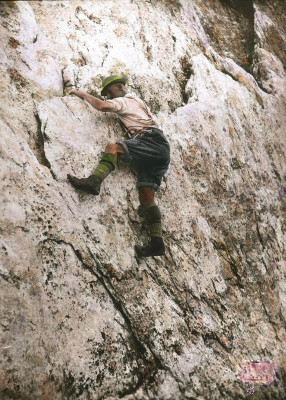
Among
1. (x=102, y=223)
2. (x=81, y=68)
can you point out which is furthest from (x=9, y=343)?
(x=81, y=68)

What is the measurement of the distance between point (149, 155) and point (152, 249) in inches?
44.3

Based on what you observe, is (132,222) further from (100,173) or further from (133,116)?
(133,116)

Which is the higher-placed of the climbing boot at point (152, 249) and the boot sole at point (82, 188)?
the boot sole at point (82, 188)

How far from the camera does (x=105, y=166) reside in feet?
12.1

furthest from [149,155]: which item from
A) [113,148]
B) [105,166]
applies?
[105,166]

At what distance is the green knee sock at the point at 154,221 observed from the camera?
12.7 feet

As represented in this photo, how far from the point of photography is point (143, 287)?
377 centimetres

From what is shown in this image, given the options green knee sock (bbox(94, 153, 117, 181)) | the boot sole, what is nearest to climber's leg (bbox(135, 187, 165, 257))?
green knee sock (bbox(94, 153, 117, 181))

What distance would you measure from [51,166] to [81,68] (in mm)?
1564

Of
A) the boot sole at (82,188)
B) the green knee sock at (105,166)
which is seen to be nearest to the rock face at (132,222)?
the boot sole at (82,188)

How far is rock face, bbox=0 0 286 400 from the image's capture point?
311 centimetres

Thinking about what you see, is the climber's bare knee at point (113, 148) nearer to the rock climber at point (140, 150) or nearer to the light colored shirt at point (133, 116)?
the rock climber at point (140, 150)

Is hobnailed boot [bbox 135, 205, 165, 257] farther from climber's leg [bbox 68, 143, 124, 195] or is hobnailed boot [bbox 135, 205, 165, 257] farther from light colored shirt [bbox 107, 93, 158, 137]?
light colored shirt [bbox 107, 93, 158, 137]

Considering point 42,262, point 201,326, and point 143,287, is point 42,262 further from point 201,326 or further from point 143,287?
point 201,326
